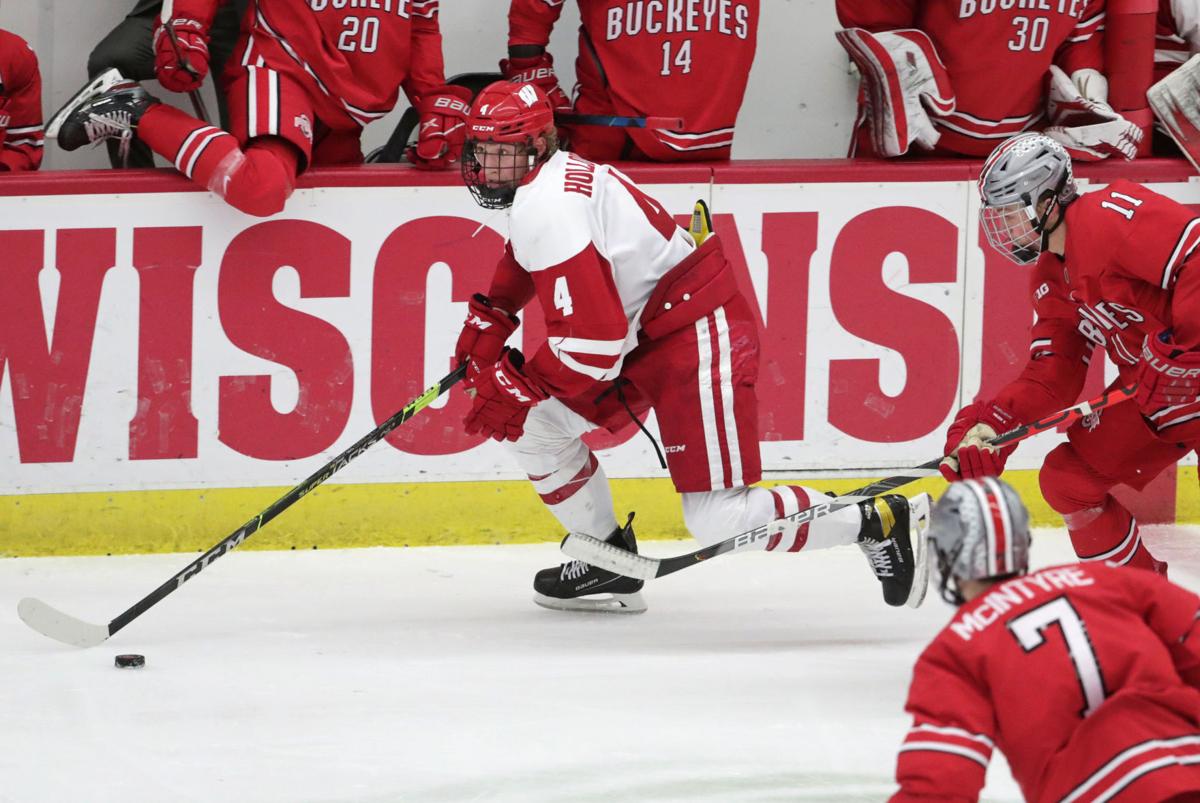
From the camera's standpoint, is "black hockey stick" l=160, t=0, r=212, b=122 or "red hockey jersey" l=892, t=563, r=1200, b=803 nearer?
"red hockey jersey" l=892, t=563, r=1200, b=803

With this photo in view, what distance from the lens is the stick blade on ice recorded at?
4191 mm

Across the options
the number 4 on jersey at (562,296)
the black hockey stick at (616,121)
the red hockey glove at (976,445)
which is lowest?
the red hockey glove at (976,445)

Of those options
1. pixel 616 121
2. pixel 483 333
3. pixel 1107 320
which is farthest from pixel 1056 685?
pixel 616 121

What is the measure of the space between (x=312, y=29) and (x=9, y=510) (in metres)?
1.42

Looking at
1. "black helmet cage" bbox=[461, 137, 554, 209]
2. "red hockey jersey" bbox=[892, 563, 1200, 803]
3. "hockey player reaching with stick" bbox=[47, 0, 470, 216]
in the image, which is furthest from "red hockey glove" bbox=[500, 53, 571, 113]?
"red hockey jersey" bbox=[892, 563, 1200, 803]

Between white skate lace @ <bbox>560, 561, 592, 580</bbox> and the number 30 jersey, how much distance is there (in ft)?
1.80

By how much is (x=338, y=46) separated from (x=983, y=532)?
2896mm

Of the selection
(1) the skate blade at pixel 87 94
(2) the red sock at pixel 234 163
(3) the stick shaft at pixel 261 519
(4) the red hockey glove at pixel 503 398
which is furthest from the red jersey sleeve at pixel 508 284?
(1) the skate blade at pixel 87 94

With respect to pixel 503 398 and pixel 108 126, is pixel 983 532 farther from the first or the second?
pixel 108 126

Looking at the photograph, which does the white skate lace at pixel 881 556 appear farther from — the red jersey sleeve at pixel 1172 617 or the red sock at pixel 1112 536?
the red jersey sleeve at pixel 1172 617

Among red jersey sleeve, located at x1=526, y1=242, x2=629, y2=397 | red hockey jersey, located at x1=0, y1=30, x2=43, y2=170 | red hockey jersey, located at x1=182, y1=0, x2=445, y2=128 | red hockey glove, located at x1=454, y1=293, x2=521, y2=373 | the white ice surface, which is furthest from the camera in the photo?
red hockey jersey, located at x1=0, y1=30, x2=43, y2=170

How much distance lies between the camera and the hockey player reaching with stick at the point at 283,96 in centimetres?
395

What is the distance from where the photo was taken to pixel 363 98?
166 inches

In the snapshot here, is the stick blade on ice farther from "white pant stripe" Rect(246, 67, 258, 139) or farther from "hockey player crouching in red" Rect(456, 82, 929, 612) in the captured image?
"white pant stripe" Rect(246, 67, 258, 139)
